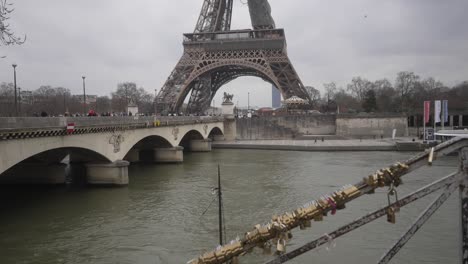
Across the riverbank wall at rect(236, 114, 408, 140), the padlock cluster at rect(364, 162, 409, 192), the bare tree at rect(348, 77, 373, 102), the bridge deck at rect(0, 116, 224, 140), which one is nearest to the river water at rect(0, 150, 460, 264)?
the padlock cluster at rect(364, 162, 409, 192)

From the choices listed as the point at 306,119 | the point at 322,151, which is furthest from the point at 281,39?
the point at 322,151

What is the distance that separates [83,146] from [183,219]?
587 centimetres

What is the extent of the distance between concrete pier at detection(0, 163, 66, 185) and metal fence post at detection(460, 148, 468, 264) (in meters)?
19.2

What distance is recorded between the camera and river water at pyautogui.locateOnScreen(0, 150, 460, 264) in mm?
9750

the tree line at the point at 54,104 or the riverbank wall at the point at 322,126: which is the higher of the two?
the tree line at the point at 54,104

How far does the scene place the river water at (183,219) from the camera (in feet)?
32.0

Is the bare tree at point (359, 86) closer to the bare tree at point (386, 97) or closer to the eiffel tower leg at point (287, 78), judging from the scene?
the bare tree at point (386, 97)

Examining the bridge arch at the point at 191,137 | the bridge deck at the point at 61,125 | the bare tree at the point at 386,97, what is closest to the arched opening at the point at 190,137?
the bridge arch at the point at 191,137

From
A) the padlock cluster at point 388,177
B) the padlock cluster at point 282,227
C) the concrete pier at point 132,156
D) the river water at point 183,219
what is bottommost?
the river water at point 183,219

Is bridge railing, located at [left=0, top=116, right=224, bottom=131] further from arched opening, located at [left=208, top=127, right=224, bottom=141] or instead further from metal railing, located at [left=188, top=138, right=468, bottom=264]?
arched opening, located at [left=208, top=127, right=224, bottom=141]

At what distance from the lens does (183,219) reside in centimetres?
1316

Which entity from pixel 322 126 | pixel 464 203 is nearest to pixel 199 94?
pixel 322 126

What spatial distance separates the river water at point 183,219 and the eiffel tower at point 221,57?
3118 centimetres

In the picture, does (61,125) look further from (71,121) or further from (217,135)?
(217,135)
